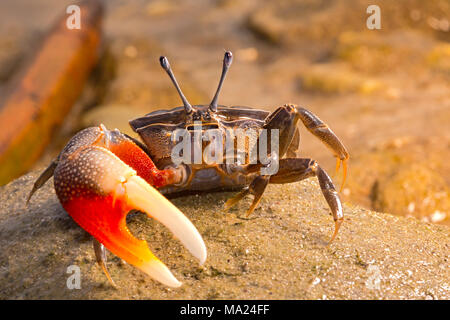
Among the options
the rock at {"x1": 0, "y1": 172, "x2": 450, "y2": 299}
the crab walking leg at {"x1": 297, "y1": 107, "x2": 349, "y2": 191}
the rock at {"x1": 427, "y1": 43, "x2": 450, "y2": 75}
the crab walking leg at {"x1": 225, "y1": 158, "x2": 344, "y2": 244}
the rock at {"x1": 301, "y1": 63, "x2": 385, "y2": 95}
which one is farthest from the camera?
the rock at {"x1": 427, "y1": 43, "x2": 450, "y2": 75}

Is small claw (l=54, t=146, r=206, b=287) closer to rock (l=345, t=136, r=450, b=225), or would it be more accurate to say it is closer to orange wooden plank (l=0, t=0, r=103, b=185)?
rock (l=345, t=136, r=450, b=225)

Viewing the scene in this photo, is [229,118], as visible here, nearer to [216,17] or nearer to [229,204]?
[229,204]

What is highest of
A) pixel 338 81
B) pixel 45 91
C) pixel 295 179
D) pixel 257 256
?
pixel 295 179

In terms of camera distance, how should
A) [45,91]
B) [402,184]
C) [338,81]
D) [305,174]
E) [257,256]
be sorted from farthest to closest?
1. [338,81]
2. [45,91]
3. [402,184]
4. [305,174]
5. [257,256]

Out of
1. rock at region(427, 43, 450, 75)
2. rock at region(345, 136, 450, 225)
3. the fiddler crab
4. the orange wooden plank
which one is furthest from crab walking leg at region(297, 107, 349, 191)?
rock at region(427, 43, 450, 75)

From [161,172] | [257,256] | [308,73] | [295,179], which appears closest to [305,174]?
[295,179]

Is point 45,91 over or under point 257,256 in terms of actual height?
under

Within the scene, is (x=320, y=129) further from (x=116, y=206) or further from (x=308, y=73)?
(x=308, y=73)

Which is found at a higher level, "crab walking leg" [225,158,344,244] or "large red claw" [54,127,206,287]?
"large red claw" [54,127,206,287]
